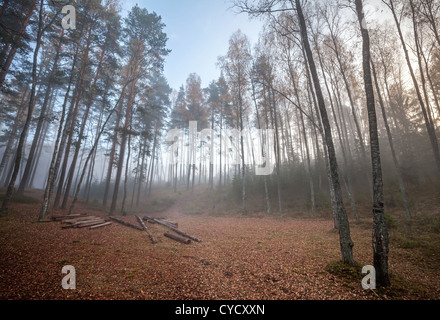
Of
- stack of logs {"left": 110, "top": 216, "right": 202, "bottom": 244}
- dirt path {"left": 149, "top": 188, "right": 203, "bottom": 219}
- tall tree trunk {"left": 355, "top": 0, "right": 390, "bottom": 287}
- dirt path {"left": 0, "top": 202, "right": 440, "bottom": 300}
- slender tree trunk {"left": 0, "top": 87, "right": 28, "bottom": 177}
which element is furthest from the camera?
dirt path {"left": 149, "top": 188, "right": 203, "bottom": 219}

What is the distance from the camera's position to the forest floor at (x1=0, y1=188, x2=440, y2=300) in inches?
142

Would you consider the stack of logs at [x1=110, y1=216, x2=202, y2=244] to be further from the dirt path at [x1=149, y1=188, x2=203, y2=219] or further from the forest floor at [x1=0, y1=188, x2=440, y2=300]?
the dirt path at [x1=149, y1=188, x2=203, y2=219]

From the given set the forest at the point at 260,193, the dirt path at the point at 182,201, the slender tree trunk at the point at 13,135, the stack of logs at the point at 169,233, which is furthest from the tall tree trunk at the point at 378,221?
the slender tree trunk at the point at 13,135

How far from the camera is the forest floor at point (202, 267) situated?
3.60 metres

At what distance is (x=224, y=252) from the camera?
21.8 feet

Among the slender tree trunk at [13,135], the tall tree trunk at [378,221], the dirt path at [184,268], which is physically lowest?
the dirt path at [184,268]

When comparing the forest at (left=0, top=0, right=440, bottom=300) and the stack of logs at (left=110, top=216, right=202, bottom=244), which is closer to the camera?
the forest at (left=0, top=0, right=440, bottom=300)

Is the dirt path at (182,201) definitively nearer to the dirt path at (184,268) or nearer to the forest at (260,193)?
the forest at (260,193)

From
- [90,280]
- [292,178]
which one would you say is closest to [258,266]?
[90,280]

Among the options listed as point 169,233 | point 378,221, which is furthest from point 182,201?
point 378,221

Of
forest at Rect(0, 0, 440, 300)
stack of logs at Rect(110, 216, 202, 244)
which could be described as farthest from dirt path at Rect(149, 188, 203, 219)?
stack of logs at Rect(110, 216, 202, 244)

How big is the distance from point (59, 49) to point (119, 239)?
16523 millimetres

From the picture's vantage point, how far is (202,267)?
5.15 metres

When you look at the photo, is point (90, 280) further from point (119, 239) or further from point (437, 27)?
point (437, 27)
